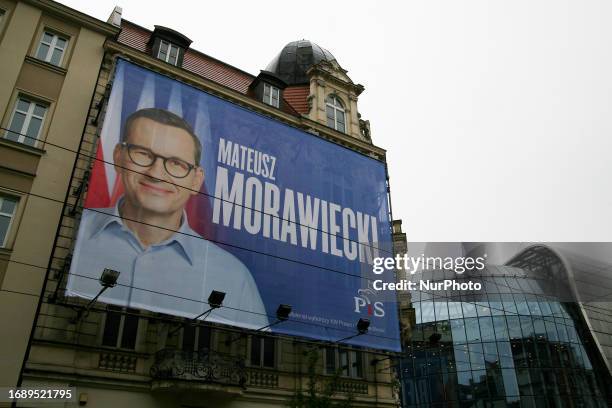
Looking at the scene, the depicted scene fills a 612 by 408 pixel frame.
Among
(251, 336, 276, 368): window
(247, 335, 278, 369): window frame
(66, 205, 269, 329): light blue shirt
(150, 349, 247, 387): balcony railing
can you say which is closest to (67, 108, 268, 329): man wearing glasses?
(66, 205, 269, 329): light blue shirt

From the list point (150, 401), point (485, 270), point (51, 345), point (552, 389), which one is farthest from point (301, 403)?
point (485, 270)

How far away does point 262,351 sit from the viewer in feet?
56.5

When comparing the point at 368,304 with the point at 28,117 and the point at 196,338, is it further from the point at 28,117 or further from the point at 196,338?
the point at 28,117

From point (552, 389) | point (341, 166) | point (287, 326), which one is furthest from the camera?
point (552, 389)

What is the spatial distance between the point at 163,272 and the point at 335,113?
13.4 m

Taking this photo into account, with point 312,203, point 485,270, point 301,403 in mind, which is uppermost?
point 485,270

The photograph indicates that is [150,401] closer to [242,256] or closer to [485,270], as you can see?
[242,256]

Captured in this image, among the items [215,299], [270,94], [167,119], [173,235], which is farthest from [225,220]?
[270,94]

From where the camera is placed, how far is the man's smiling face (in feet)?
51.1

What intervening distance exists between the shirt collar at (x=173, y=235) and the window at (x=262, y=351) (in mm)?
3867

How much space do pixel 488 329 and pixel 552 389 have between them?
6.43 metres

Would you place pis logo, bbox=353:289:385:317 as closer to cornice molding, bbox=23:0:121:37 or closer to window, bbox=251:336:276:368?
window, bbox=251:336:276:368

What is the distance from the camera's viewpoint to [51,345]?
43.7ft

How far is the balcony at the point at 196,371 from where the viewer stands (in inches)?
551
